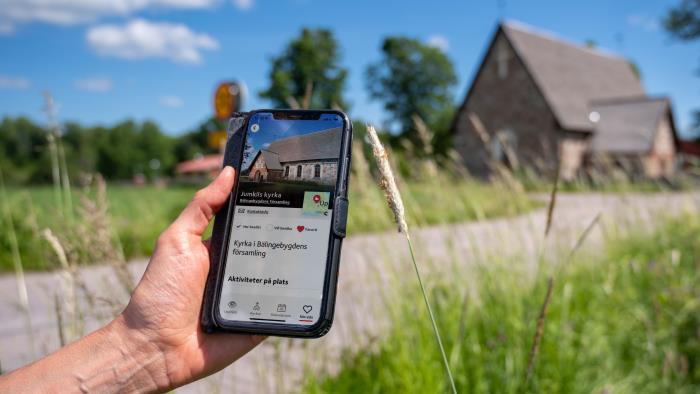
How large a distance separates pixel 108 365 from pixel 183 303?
0.76 ft

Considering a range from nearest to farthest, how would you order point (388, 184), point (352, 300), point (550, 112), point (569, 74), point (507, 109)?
point (388, 184) → point (352, 300) → point (550, 112) → point (507, 109) → point (569, 74)

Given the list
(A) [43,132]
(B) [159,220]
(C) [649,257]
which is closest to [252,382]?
(A) [43,132]

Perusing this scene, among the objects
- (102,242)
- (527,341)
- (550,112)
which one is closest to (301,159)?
(102,242)

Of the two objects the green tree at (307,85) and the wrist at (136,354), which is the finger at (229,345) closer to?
the wrist at (136,354)

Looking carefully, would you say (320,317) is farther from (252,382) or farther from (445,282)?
(252,382)

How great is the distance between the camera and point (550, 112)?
29.4 metres

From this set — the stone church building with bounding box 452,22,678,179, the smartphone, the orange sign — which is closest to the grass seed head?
the smartphone

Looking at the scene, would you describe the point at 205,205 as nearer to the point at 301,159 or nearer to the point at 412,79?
the point at 301,159

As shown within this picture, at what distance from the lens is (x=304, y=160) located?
1.50 m

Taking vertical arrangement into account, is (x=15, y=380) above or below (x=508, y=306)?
above

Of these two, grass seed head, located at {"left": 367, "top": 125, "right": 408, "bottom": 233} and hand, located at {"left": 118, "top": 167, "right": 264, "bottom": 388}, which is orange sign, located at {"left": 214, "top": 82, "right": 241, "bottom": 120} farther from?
grass seed head, located at {"left": 367, "top": 125, "right": 408, "bottom": 233}

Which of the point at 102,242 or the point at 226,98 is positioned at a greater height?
the point at 226,98

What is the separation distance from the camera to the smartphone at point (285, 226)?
1.40 metres

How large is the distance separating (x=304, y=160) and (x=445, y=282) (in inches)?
79.6
